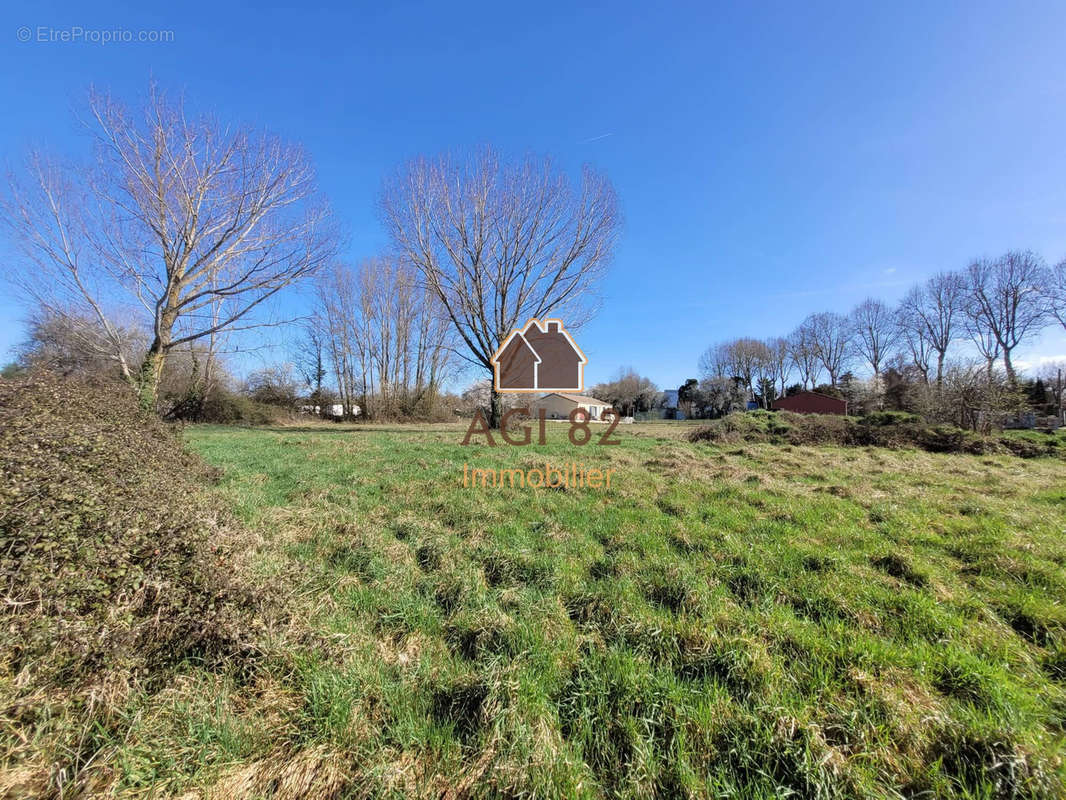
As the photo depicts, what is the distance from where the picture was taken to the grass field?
1.46 metres

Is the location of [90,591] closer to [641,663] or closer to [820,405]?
[641,663]

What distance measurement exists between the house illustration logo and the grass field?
20.8 ft

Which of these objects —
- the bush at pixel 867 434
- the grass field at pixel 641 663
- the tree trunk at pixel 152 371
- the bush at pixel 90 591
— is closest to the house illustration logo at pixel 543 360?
the bush at pixel 867 434

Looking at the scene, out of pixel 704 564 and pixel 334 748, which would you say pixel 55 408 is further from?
pixel 704 564

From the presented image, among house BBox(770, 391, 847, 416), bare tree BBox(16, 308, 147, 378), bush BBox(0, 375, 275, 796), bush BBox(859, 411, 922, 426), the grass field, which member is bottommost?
the grass field

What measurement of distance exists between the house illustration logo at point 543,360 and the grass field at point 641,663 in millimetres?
6335

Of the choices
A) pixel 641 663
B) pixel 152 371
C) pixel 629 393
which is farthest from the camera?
pixel 629 393

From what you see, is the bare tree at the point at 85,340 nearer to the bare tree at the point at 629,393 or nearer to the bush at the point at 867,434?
the bush at the point at 867,434

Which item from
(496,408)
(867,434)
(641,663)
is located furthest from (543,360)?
(867,434)

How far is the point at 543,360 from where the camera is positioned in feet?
37.8

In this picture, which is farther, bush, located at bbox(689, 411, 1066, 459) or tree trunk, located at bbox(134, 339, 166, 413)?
bush, located at bbox(689, 411, 1066, 459)

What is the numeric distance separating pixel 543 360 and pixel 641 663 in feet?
32.3

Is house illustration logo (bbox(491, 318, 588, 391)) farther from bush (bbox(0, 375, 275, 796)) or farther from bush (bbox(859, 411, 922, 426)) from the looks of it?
bush (bbox(859, 411, 922, 426))

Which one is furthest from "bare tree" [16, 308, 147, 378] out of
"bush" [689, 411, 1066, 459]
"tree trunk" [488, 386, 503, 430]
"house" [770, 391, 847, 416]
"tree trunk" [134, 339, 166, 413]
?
"house" [770, 391, 847, 416]
